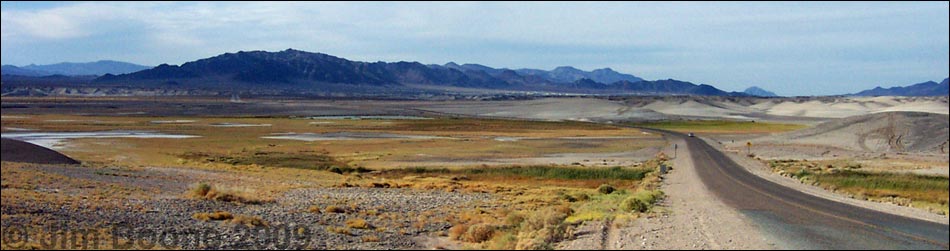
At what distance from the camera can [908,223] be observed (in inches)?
622

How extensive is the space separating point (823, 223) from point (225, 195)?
19661 mm

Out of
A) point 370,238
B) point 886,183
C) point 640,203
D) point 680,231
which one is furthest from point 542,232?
point 886,183

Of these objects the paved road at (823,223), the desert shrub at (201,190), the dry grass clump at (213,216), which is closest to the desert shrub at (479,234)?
the paved road at (823,223)

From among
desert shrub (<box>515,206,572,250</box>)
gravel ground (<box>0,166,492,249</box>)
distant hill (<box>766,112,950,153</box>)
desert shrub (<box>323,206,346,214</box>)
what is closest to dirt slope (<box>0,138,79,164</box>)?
gravel ground (<box>0,166,492,249</box>)

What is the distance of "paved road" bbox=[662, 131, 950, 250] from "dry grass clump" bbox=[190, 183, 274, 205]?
16382 millimetres

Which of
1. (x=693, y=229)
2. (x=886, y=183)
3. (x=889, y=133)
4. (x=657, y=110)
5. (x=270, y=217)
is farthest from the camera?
(x=657, y=110)

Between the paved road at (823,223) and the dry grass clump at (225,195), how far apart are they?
16382mm

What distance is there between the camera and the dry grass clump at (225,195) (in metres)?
26.4

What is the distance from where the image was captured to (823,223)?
1584 centimetres

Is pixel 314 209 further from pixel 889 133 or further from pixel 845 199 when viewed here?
pixel 889 133

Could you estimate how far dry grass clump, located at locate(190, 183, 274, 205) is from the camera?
86.7 feet

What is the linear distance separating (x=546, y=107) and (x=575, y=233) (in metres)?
151

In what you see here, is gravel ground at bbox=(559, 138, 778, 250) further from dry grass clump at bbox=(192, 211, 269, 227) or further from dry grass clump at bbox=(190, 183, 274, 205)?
dry grass clump at bbox=(190, 183, 274, 205)

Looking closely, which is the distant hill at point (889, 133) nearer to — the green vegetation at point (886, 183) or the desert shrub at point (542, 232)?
the green vegetation at point (886, 183)
